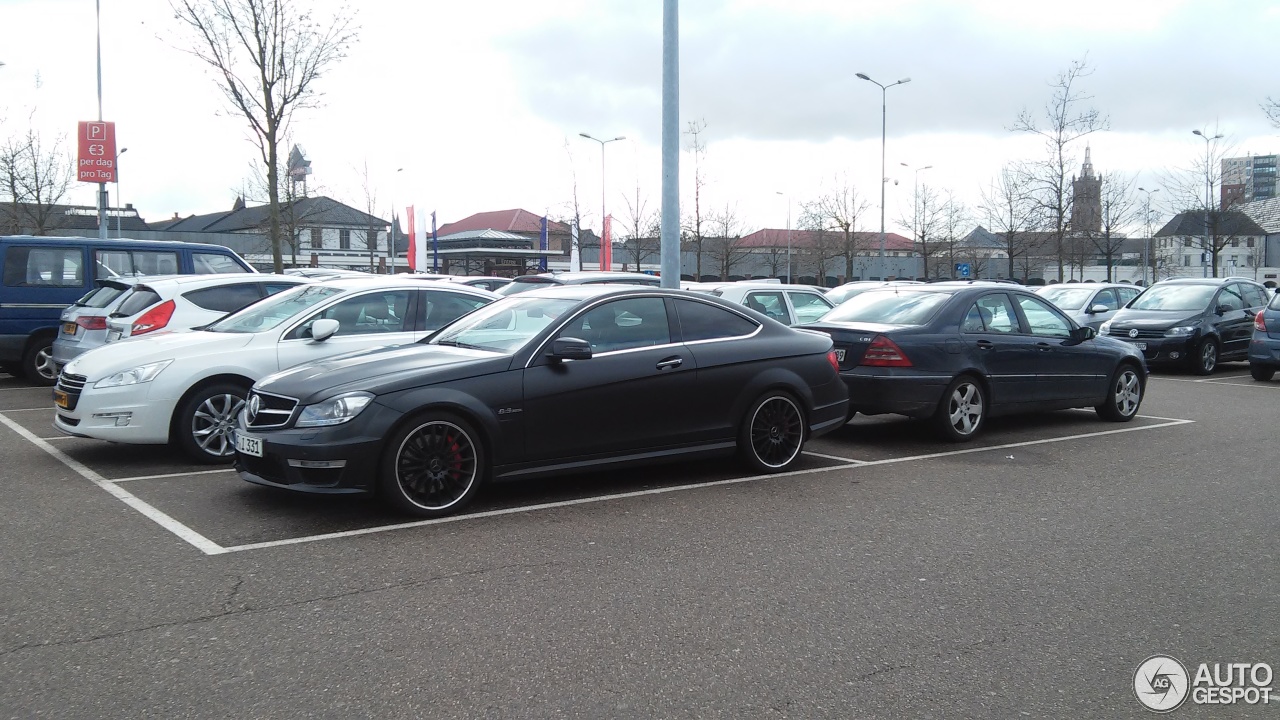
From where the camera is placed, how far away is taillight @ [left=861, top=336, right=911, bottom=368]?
9070 mm

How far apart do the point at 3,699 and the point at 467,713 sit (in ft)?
5.53

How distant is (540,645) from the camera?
420 cm

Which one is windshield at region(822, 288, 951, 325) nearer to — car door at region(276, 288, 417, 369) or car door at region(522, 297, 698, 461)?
car door at region(522, 297, 698, 461)

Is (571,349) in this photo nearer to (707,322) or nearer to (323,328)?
(707,322)

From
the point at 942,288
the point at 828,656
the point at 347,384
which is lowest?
the point at 828,656

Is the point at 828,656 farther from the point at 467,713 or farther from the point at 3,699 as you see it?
the point at 3,699

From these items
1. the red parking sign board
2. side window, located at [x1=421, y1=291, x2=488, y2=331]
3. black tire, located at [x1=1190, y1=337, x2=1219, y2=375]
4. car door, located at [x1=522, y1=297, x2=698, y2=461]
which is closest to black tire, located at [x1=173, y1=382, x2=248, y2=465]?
side window, located at [x1=421, y1=291, x2=488, y2=331]

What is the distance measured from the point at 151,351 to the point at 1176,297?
1689 centimetres

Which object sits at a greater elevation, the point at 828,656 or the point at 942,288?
the point at 942,288

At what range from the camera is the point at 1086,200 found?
40.5 m

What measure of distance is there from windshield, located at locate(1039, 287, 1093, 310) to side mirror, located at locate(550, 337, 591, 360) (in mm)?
16080

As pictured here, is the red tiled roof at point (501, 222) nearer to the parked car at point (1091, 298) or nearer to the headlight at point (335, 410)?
the parked car at point (1091, 298)

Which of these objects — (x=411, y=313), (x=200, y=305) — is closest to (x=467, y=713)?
(x=411, y=313)

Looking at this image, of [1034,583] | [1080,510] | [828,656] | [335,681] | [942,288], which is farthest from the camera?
[942,288]
